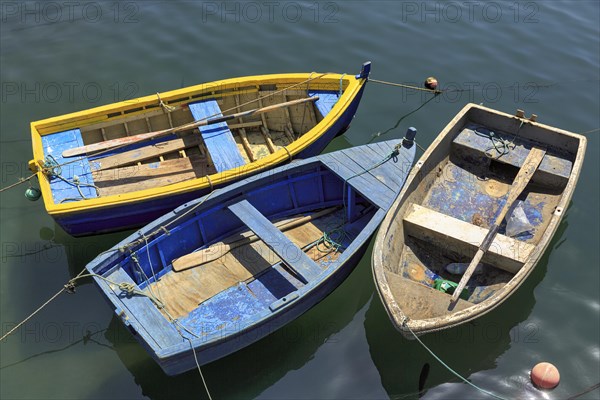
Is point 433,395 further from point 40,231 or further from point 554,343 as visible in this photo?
point 40,231

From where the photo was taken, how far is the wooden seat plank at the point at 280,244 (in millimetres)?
9227

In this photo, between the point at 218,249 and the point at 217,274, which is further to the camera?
the point at 218,249

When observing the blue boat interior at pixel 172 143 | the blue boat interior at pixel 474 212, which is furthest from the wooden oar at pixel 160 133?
the blue boat interior at pixel 474 212

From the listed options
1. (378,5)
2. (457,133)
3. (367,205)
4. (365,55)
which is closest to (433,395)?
(367,205)

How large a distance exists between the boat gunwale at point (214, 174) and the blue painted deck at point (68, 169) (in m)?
0.18

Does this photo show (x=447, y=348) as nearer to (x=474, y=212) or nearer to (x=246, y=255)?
(x=474, y=212)

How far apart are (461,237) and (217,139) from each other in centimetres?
549

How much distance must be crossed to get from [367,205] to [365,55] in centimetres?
667

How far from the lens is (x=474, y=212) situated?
11352 millimetres

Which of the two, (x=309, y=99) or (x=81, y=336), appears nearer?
(x=81, y=336)

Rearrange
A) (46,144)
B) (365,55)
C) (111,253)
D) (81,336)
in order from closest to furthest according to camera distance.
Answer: (111,253)
(81,336)
(46,144)
(365,55)

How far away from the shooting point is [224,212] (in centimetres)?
1057

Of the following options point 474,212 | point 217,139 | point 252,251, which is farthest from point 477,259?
point 217,139

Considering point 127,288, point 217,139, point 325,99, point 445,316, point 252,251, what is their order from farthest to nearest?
point 325,99 → point 217,139 → point 252,251 → point 127,288 → point 445,316
